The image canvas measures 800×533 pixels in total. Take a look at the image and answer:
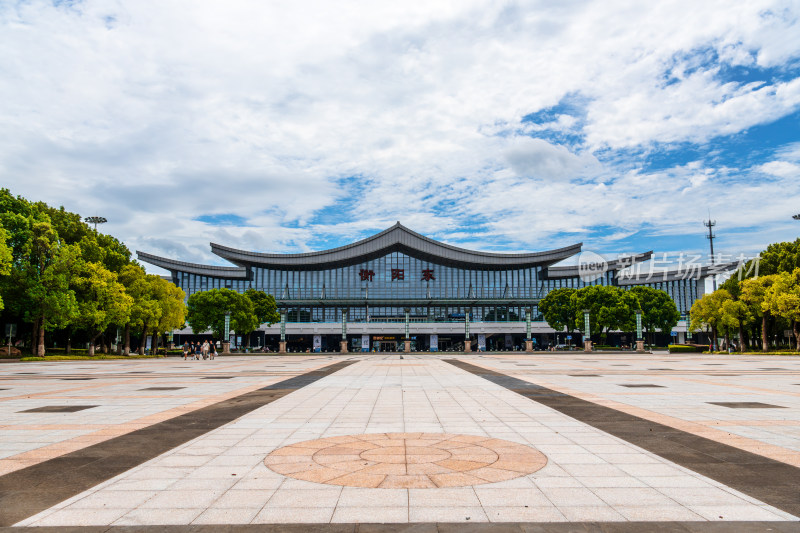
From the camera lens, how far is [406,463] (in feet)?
24.1

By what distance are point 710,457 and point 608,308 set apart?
6813 centimetres

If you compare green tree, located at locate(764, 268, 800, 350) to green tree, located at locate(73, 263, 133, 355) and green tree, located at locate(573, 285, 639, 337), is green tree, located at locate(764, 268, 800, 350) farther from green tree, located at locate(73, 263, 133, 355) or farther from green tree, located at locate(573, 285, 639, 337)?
green tree, located at locate(73, 263, 133, 355)

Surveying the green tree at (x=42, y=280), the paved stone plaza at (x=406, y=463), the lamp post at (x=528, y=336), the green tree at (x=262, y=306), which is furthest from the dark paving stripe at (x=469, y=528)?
the green tree at (x=262, y=306)

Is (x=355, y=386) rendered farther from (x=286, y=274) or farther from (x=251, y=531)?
(x=286, y=274)

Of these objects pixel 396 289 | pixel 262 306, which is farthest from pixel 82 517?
pixel 396 289

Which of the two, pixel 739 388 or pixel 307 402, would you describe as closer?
pixel 307 402

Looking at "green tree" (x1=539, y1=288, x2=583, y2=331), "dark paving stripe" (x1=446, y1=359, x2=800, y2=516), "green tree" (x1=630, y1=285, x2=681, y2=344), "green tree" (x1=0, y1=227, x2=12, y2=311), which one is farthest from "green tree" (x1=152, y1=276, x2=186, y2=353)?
"green tree" (x1=630, y1=285, x2=681, y2=344)

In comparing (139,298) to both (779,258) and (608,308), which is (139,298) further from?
(779,258)

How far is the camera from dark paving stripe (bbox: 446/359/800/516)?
614 cm

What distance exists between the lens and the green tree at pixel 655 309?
8312 cm

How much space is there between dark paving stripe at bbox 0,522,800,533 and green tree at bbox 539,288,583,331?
74859 mm

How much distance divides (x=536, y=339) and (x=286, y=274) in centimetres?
5212

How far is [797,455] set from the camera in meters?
7.99

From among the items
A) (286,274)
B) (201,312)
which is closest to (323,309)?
(286,274)
